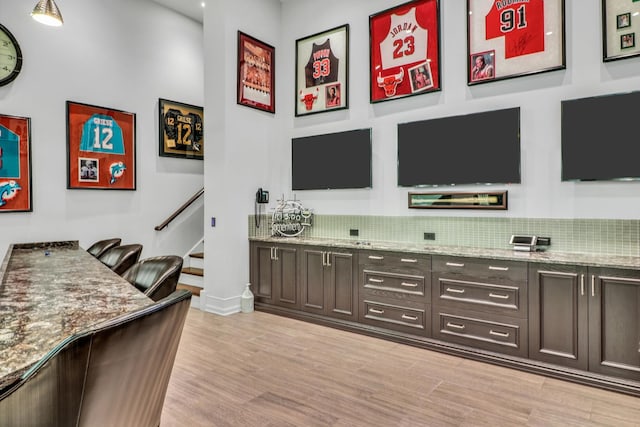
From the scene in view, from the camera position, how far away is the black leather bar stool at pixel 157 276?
7.19 ft

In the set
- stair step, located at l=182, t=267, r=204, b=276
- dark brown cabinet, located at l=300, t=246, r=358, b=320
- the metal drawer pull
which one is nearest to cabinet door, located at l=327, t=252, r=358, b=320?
dark brown cabinet, located at l=300, t=246, r=358, b=320

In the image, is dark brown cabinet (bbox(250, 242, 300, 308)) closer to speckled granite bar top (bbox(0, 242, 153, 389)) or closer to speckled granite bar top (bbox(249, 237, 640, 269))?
speckled granite bar top (bbox(249, 237, 640, 269))

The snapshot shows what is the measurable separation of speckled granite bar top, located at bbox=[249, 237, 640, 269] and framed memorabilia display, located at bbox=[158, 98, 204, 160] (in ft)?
8.99

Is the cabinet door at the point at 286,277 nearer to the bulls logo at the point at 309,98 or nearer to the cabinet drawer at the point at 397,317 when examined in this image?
the cabinet drawer at the point at 397,317

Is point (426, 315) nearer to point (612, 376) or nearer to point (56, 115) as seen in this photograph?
point (612, 376)

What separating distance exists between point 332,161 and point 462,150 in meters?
1.56

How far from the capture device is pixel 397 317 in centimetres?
373

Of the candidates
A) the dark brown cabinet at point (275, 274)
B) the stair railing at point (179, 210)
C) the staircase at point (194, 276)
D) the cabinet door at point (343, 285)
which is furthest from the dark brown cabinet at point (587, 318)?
the stair railing at point (179, 210)

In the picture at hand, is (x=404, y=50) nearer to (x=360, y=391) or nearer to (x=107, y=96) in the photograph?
(x=360, y=391)

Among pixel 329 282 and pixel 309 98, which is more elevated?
pixel 309 98

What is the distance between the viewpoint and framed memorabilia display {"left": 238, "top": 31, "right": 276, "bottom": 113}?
4727 millimetres

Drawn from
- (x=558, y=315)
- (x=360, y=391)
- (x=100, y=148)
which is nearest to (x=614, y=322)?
(x=558, y=315)

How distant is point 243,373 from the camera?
117 inches

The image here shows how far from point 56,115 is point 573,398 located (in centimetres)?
593
